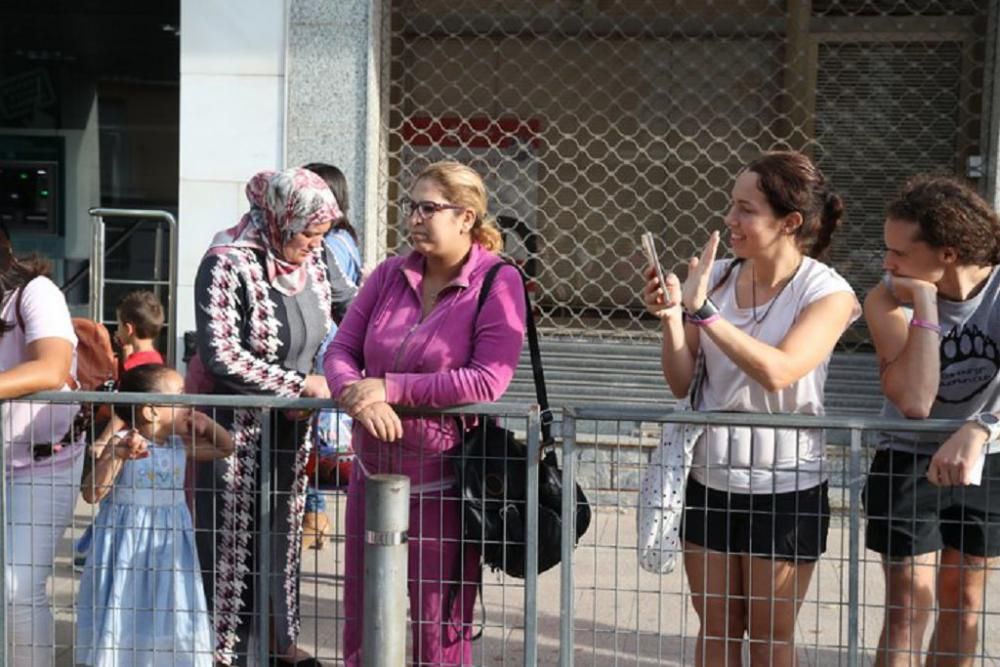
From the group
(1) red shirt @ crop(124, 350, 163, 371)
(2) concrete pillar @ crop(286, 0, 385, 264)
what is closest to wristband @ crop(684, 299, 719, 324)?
(1) red shirt @ crop(124, 350, 163, 371)

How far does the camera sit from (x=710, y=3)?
8031 mm

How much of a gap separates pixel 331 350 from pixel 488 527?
2.30 feet

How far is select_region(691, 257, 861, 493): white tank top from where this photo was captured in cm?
384

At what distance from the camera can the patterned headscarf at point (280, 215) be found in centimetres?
438

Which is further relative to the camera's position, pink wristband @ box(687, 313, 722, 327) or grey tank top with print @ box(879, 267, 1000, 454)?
grey tank top with print @ box(879, 267, 1000, 454)

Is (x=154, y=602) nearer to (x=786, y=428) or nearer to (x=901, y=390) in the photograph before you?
(x=786, y=428)

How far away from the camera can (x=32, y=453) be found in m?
4.15

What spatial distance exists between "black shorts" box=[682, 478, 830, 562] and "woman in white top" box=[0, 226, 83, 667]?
1.87 meters

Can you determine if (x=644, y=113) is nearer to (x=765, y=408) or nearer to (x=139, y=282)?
(x=139, y=282)

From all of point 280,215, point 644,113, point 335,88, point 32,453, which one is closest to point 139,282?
point 335,88

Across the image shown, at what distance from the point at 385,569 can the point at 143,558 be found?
1026 millimetres

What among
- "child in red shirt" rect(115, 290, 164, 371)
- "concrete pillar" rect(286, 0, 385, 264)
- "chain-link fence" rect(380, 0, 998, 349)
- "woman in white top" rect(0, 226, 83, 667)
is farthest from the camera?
"chain-link fence" rect(380, 0, 998, 349)

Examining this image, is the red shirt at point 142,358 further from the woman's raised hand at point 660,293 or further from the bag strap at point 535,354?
the woman's raised hand at point 660,293

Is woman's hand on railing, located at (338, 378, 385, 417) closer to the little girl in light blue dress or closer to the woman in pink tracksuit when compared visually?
the woman in pink tracksuit
